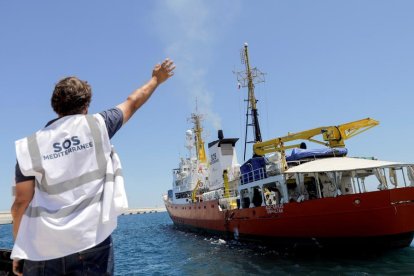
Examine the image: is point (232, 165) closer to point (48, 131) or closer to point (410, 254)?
point (410, 254)

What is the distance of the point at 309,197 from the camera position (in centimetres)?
1658

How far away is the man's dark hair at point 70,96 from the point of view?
205 cm

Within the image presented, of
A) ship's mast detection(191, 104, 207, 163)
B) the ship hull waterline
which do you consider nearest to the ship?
the ship hull waterline

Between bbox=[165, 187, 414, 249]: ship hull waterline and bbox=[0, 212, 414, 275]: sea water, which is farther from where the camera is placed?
bbox=[165, 187, 414, 249]: ship hull waterline

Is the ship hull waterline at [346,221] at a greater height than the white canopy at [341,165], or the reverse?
the white canopy at [341,165]

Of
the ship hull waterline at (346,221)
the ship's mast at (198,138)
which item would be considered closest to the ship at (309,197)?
the ship hull waterline at (346,221)

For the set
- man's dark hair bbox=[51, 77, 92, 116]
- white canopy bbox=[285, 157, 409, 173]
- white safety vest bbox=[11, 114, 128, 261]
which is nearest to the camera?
white safety vest bbox=[11, 114, 128, 261]

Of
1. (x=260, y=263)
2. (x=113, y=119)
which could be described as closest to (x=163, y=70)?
(x=113, y=119)

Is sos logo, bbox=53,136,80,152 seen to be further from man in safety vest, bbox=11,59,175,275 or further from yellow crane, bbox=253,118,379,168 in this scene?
yellow crane, bbox=253,118,379,168

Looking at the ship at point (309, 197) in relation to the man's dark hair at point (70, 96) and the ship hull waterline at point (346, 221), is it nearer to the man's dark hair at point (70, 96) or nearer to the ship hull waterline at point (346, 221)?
the ship hull waterline at point (346, 221)

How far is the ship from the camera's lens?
12.4 m

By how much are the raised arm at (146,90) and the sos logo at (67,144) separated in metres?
0.37

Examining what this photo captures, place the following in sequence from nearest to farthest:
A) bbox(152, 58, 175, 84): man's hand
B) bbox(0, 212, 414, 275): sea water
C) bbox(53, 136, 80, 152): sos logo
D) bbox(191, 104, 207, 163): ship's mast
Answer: bbox(53, 136, 80, 152): sos logo
bbox(152, 58, 175, 84): man's hand
bbox(0, 212, 414, 275): sea water
bbox(191, 104, 207, 163): ship's mast

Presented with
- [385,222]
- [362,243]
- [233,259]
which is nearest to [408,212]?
[385,222]
